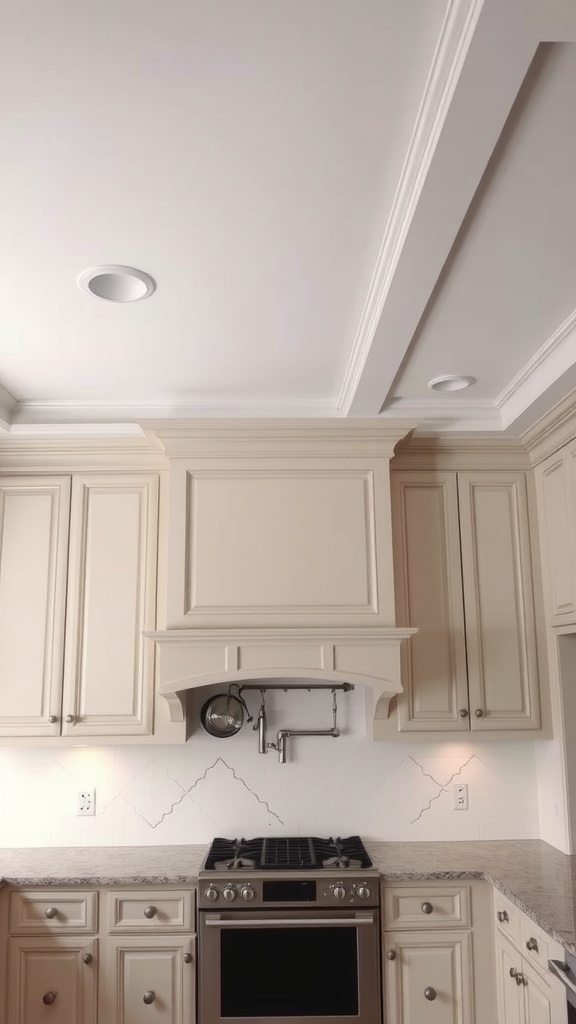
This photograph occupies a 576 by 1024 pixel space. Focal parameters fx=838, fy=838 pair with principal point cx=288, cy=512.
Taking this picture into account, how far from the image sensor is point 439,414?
11.1ft

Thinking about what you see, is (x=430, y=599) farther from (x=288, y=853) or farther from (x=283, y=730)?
(x=288, y=853)

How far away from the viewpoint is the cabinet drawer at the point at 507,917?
8.99ft

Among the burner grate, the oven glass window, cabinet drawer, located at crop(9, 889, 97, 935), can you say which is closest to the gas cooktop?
the burner grate

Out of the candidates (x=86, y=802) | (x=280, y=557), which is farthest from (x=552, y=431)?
(x=86, y=802)

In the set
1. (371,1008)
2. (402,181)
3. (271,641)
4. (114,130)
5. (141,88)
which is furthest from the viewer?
(271,641)

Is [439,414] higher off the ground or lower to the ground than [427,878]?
higher

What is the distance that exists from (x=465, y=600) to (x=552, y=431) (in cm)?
76

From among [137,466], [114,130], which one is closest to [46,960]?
[137,466]

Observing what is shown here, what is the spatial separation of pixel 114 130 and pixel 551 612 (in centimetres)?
246

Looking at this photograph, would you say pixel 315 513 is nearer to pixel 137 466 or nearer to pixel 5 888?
pixel 137 466

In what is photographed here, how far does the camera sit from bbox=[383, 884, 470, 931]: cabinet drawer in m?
2.97

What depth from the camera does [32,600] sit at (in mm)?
3350

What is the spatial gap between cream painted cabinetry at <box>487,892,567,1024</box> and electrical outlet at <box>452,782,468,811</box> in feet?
1.90

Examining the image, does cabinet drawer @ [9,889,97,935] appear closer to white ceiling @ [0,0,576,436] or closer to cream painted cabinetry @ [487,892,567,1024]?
cream painted cabinetry @ [487,892,567,1024]
